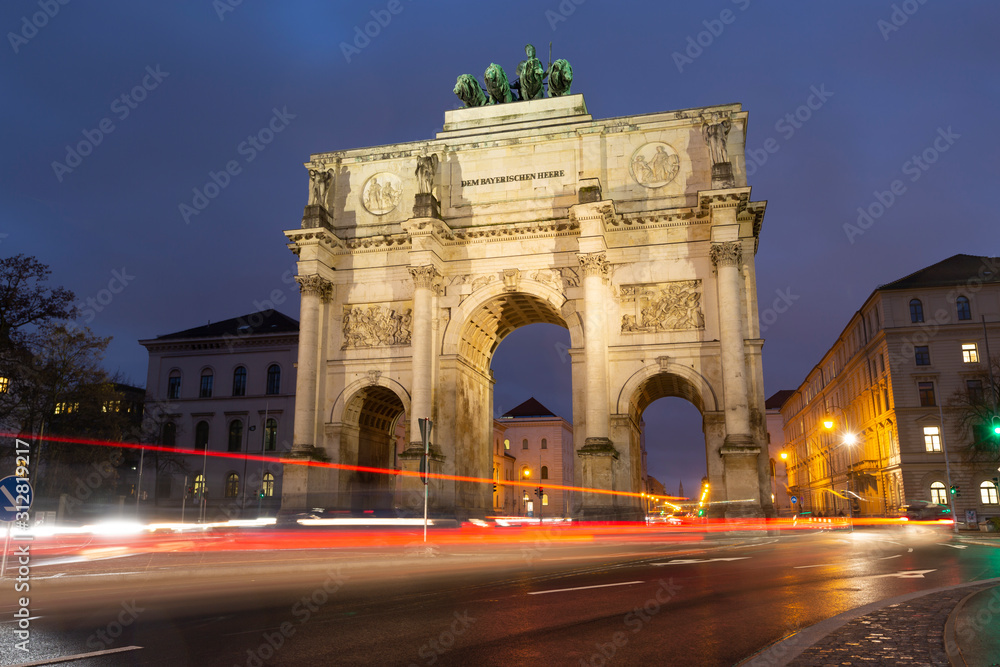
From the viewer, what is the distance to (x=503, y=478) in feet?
301

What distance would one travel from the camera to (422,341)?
106ft

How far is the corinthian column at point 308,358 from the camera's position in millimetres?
33156

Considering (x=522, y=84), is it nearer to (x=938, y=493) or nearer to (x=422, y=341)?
(x=422, y=341)

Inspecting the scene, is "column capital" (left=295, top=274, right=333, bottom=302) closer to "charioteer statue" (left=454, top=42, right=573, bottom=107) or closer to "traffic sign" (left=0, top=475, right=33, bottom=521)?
"charioteer statue" (left=454, top=42, right=573, bottom=107)

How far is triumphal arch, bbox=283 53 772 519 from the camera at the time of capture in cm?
3019

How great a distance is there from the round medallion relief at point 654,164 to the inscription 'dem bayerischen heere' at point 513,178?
322 centimetres

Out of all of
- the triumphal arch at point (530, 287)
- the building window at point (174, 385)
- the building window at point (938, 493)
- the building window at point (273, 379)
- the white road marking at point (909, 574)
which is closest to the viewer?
the white road marking at point (909, 574)

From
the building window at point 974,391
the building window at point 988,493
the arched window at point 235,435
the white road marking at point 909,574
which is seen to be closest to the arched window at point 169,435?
the arched window at point 235,435

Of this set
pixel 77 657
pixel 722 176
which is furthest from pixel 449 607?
pixel 722 176

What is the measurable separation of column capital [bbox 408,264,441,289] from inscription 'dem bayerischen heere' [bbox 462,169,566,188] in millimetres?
4758

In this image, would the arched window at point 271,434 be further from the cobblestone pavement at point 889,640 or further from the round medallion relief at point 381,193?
the cobblestone pavement at point 889,640

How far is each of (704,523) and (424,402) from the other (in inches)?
473

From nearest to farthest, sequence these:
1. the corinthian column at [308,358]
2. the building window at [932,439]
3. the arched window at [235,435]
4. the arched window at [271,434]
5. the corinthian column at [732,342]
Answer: the corinthian column at [732,342] → the corinthian column at [308,358] → the building window at [932,439] → the arched window at [271,434] → the arched window at [235,435]

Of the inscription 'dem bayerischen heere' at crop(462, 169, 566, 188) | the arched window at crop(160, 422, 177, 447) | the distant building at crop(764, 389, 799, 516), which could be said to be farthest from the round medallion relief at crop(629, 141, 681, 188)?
the distant building at crop(764, 389, 799, 516)
